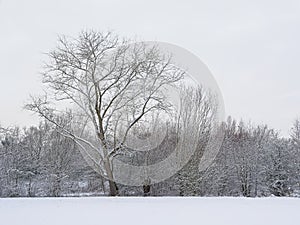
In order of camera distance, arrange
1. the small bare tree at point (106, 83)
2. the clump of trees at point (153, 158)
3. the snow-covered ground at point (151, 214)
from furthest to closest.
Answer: the clump of trees at point (153, 158) < the small bare tree at point (106, 83) < the snow-covered ground at point (151, 214)

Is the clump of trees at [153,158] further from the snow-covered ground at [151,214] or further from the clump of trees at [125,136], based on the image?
the snow-covered ground at [151,214]

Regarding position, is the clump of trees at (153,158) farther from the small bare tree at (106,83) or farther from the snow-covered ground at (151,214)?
the snow-covered ground at (151,214)

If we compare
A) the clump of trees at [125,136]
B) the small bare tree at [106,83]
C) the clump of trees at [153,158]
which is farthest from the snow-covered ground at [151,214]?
the clump of trees at [153,158]

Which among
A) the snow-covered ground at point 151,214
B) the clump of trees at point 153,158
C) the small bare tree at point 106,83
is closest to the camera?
the snow-covered ground at point 151,214

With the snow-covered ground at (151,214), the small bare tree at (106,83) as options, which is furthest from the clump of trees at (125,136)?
the snow-covered ground at (151,214)

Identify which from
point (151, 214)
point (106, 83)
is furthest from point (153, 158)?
point (151, 214)

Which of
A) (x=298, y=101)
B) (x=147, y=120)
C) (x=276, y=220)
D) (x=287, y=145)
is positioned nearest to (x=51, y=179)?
(x=147, y=120)

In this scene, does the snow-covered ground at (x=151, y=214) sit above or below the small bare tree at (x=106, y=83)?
below

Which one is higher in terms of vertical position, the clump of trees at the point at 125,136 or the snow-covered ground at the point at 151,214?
the clump of trees at the point at 125,136

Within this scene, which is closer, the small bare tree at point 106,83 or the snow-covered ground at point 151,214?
the snow-covered ground at point 151,214

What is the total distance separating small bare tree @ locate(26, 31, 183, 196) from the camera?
1416 cm

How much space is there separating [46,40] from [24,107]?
111 inches

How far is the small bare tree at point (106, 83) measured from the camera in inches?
558

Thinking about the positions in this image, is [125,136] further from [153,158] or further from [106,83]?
[153,158]
